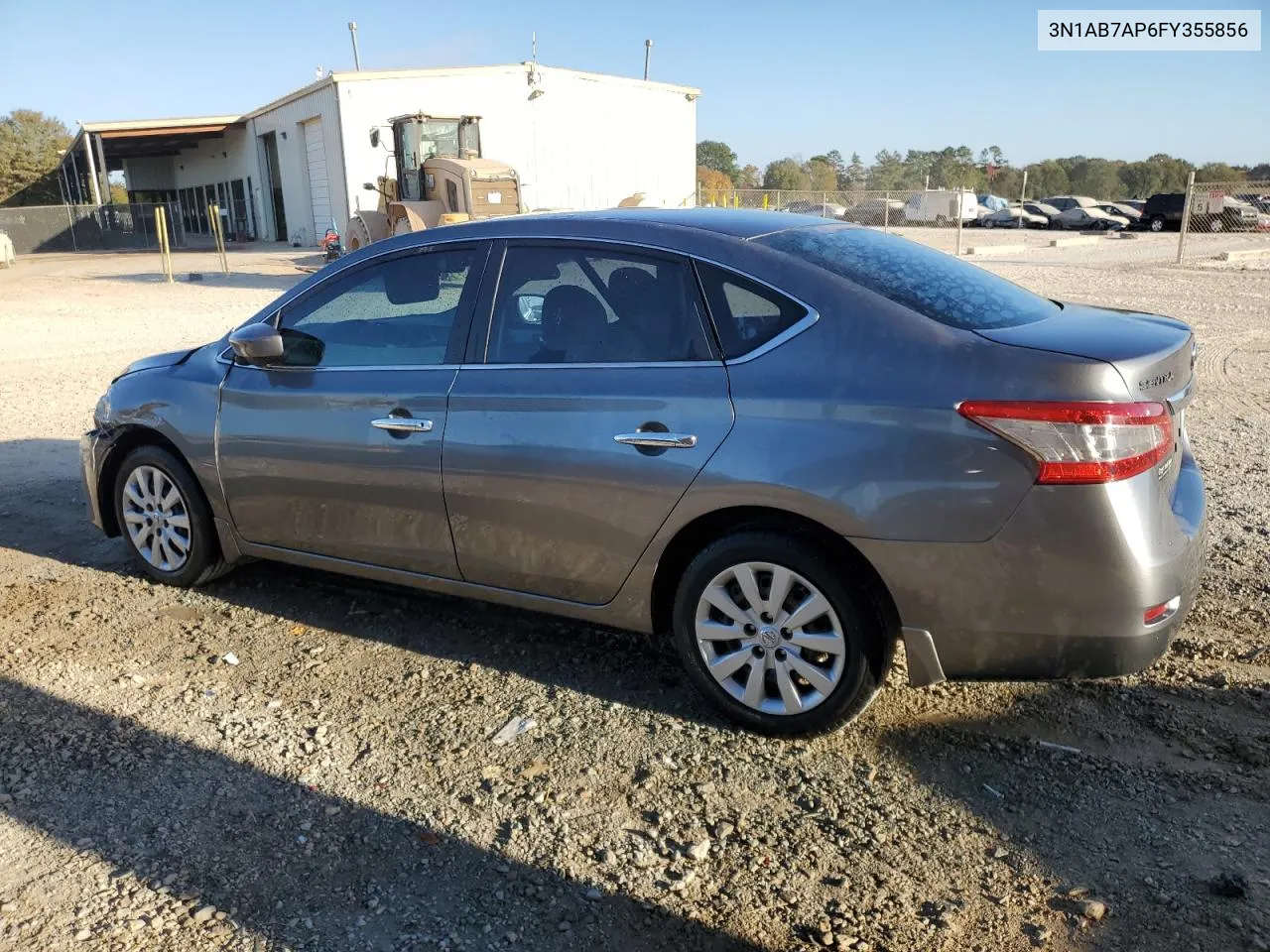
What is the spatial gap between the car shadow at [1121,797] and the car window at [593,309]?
5.25 ft

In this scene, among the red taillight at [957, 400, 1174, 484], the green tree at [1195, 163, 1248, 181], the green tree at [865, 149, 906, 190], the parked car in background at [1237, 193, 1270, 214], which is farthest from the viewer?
the green tree at [865, 149, 906, 190]

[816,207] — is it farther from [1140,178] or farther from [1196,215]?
[1140,178]

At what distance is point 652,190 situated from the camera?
37.9m

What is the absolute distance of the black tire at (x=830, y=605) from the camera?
3219mm

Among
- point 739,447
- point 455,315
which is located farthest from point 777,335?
point 455,315

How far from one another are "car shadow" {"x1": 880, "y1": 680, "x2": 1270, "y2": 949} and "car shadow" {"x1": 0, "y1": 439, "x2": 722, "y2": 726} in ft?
3.10

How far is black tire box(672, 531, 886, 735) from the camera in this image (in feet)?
10.6

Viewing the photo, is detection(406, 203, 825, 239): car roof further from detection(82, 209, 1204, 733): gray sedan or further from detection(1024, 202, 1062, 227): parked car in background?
detection(1024, 202, 1062, 227): parked car in background

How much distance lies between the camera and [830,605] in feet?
10.6

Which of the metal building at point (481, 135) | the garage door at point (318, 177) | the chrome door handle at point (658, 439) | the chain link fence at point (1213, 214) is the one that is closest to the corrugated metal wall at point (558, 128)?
the metal building at point (481, 135)

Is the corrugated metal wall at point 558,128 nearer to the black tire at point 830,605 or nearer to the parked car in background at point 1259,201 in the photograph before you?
the parked car in background at point 1259,201

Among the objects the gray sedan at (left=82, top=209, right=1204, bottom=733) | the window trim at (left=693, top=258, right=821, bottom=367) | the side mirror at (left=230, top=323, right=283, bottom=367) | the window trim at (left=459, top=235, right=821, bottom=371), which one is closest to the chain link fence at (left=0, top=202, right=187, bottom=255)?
the side mirror at (left=230, top=323, right=283, bottom=367)

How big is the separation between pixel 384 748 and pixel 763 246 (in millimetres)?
2181

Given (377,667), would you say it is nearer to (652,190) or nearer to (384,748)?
(384,748)
